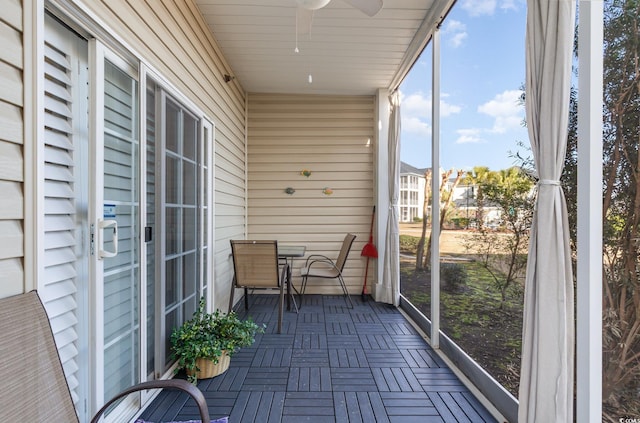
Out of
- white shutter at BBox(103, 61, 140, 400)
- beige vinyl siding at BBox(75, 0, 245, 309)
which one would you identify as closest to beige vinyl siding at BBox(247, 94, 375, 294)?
beige vinyl siding at BBox(75, 0, 245, 309)

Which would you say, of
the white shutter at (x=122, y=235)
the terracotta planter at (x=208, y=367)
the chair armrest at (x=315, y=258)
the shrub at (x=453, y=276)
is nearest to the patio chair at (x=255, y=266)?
the terracotta planter at (x=208, y=367)

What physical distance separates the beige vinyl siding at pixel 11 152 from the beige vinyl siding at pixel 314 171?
3.64m

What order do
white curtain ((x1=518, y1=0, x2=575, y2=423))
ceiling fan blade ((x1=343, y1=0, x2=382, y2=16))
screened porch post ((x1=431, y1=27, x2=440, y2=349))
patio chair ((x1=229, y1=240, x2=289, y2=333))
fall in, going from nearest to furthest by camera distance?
white curtain ((x1=518, y1=0, x2=575, y2=423)), ceiling fan blade ((x1=343, y1=0, x2=382, y2=16)), screened porch post ((x1=431, y1=27, x2=440, y2=349)), patio chair ((x1=229, y1=240, x2=289, y2=333))

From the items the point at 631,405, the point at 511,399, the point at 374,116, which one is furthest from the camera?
the point at 374,116

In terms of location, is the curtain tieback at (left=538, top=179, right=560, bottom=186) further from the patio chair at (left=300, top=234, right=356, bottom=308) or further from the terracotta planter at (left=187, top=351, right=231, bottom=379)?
the patio chair at (left=300, top=234, right=356, bottom=308)

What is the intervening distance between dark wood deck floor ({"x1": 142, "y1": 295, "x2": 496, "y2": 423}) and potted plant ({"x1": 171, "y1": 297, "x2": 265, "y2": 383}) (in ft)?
0.33

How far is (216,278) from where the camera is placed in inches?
128

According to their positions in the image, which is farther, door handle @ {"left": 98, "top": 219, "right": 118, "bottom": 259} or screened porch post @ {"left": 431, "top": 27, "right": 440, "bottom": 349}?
screened porch post @ {"left": 431, "top": 27, "right": 440, "bottom": 349}

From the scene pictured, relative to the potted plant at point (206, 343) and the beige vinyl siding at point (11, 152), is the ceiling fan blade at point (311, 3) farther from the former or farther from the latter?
the potted plant at point (206, 343)

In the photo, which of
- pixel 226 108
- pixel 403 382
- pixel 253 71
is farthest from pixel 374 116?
pixel 403 382

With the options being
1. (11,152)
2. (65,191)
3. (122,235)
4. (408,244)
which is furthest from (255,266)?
(11,152)

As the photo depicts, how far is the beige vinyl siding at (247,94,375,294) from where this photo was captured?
4715 mm

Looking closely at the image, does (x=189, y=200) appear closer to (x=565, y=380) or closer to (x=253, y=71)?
(x=253, y=71)

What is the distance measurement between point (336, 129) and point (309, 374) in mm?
3431
